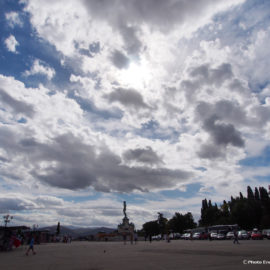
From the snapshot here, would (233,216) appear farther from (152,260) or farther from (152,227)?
(152,260)

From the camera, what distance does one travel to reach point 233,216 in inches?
3568

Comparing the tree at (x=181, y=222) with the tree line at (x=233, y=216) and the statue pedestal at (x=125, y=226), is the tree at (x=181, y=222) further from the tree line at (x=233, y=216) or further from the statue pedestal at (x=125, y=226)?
the statue pedestal at (x=125, y=226)

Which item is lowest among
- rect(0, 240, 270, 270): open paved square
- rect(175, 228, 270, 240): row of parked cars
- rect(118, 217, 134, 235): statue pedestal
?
rect(0, 240, 270, 270): open paved square

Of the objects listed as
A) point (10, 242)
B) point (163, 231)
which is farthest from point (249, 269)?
point (163, 231)

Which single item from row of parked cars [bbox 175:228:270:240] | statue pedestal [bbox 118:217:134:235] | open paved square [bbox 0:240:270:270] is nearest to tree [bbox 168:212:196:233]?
statue pedestal [bbox 118:217:134:235]

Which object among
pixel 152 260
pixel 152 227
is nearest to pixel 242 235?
pixel 152 260

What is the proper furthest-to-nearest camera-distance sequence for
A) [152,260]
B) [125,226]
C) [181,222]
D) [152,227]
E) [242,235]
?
1. [152,227]
2. [181,222]
3. [125,226]
4. [242,235]
5. [152,260]

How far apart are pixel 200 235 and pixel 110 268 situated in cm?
5947

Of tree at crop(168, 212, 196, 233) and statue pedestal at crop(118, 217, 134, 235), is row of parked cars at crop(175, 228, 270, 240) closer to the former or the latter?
statue pedestal at crop(118, 217, 134, 235)

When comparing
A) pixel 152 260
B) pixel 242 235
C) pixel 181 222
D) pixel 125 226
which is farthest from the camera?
pixel 181 222

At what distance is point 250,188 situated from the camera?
115 meters

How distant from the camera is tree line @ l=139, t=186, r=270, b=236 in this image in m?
88.7

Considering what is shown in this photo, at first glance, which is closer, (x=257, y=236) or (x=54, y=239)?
(x=257, y=236)

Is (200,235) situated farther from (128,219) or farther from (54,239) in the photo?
(54,239)
